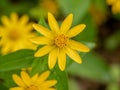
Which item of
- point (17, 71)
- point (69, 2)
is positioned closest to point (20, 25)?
point (69, 2)

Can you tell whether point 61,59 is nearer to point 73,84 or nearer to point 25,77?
point 25,77

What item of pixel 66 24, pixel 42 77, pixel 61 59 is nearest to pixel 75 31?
pixel 66 24

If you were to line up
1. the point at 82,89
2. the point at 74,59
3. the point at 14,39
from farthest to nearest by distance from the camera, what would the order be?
the point at 82,89 < the point at 14,39 < the point at 74,59

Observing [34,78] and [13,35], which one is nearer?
[34,78]

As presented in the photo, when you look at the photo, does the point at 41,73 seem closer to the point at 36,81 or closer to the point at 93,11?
the point at 36,81

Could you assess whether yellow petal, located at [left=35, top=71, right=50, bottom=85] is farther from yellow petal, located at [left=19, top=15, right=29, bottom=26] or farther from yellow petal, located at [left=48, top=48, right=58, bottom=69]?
yellow petal, located at [left=19, top=15, right=29, bottom=26]

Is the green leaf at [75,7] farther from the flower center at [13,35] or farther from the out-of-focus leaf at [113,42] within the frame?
the out-of-focus leaf at [113,42]
